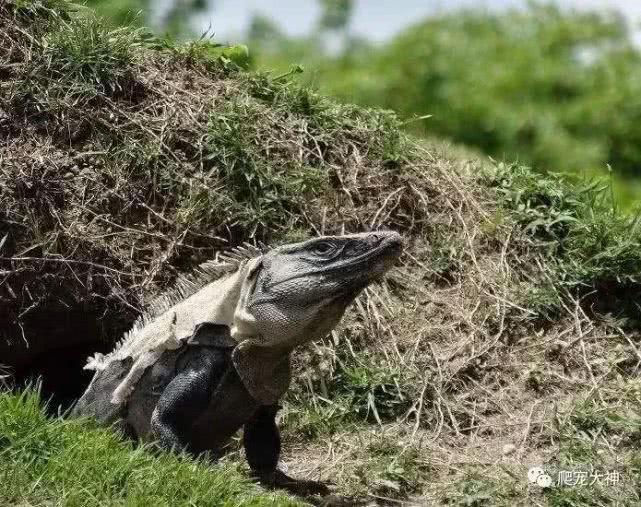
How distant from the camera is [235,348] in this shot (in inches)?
230

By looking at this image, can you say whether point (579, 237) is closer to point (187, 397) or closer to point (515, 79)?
point (187, 397)

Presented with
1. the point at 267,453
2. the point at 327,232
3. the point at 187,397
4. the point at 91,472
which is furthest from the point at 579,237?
the point at 91,472

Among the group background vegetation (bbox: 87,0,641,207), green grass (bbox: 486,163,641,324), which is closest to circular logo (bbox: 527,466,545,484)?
green grass (bbox: 486,163,641,324)

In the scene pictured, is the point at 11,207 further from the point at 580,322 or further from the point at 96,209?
the point at 580,322

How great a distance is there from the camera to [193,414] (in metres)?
5.85

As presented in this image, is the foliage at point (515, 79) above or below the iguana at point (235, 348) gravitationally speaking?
above

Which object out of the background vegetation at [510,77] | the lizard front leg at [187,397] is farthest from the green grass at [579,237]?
the background vegetation at [510,77]

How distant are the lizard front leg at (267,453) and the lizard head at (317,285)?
2.21 ft

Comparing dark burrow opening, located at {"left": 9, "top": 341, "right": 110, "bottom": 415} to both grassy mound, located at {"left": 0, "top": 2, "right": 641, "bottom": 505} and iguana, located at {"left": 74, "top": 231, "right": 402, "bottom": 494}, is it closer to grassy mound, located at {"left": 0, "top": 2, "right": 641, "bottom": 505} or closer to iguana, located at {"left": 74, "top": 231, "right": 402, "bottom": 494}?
grassy mound, located at {"left": 0, "top": 2, "right": 641, "bottom": 505}

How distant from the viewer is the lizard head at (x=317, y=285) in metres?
5.64

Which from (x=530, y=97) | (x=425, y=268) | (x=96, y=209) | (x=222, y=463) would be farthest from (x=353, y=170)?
(x=530, y=97)

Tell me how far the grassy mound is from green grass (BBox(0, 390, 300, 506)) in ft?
5.45

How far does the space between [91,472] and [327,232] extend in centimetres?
344

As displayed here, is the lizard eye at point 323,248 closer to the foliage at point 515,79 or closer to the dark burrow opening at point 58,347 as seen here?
the dark burrow opening at point 58,347
